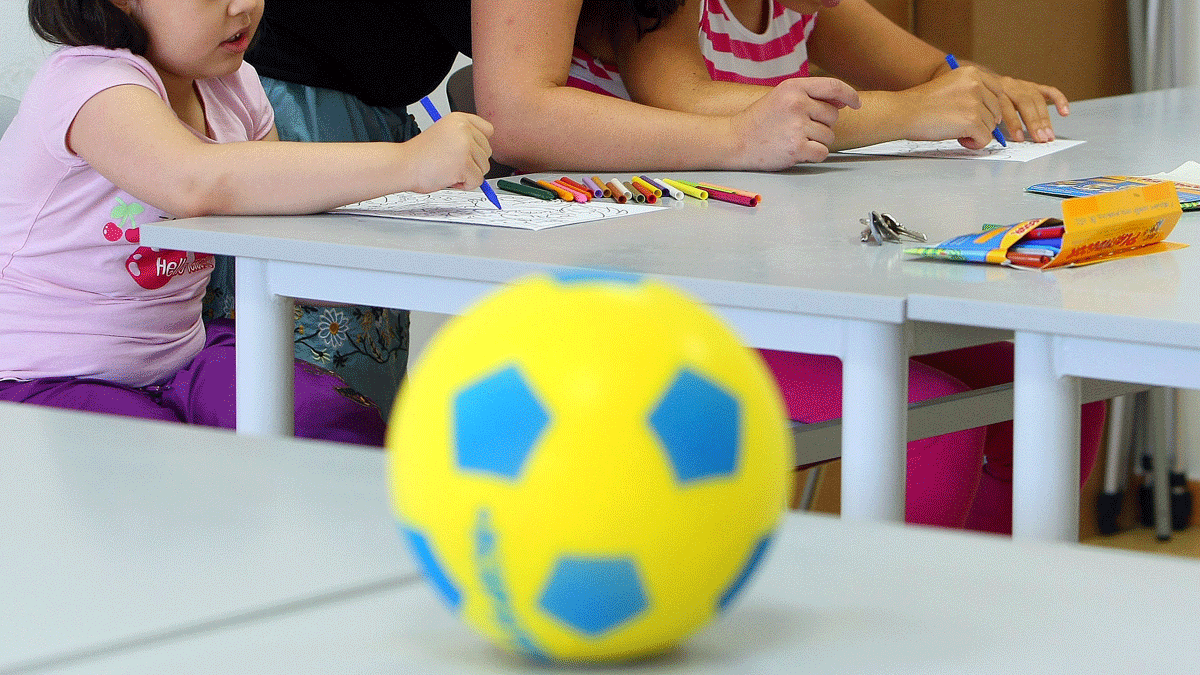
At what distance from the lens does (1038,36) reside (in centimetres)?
322

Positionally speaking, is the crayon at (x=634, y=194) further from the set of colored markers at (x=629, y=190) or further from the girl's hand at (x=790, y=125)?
the girl's hand at (x=790, y=125)

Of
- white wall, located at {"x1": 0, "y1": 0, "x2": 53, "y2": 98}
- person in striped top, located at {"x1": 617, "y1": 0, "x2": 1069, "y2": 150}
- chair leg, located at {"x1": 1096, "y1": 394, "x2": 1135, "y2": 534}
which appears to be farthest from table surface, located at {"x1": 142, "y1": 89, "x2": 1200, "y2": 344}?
chair leg, located at {"x1": 1096, "y1": 394, "x2": 1135, "y2": 534}

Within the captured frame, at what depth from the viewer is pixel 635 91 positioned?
5.11ft

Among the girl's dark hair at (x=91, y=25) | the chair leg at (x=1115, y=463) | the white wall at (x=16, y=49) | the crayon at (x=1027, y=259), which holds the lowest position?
the chair leg at (x=1115, y=463)

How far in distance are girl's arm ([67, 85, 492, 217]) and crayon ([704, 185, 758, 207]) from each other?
0.19 metres

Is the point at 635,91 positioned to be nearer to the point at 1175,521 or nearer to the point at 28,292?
Result: the point at 28,292

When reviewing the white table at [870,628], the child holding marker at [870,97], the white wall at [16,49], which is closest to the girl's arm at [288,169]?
the child holding marker at [870,97]

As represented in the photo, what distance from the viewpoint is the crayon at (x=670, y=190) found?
1.17 metres

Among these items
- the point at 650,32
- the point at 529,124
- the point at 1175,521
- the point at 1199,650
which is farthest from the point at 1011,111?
the point at 1175,521

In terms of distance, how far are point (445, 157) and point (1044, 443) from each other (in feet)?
1.79

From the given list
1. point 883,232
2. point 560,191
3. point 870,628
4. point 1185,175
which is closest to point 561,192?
point 560,191

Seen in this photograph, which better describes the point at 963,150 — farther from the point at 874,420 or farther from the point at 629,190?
the point at 874,420

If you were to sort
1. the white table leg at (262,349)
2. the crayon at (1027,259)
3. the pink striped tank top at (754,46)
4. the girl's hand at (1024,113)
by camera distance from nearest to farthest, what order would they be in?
the crayon at (1027,259)
the white table leg at (262,349)
the girl's hand at (1024,113)
the pink striped tank top at (754,46)

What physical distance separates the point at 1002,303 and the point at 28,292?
0.94 m
